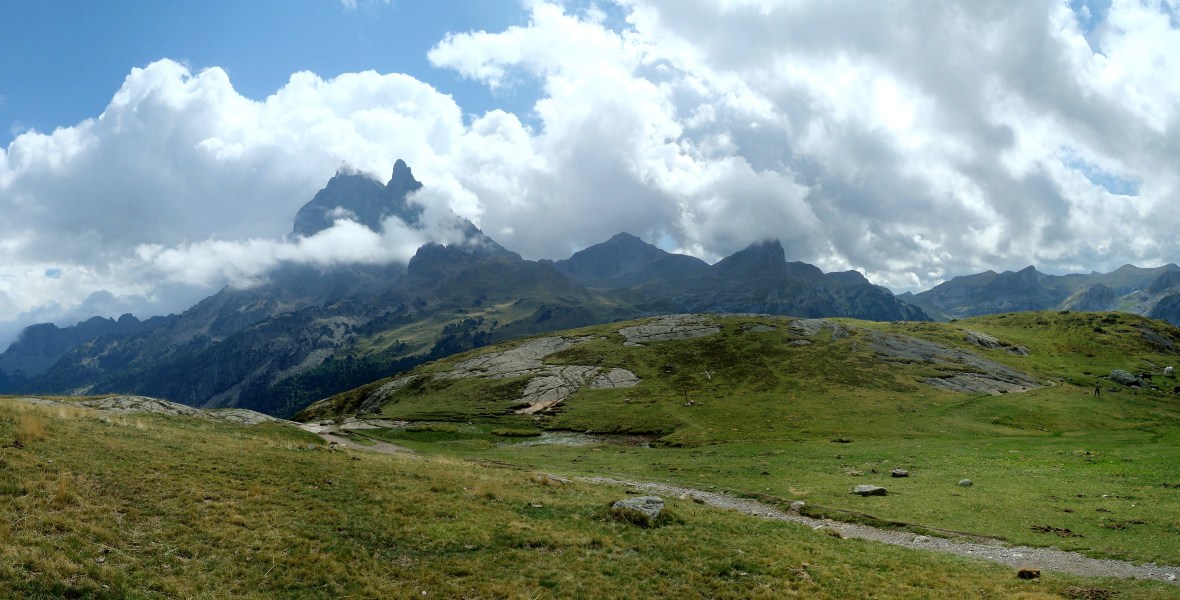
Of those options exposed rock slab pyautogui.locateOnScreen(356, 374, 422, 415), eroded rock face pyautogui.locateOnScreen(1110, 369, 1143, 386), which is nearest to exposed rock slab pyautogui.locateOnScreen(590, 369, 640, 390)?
exposed rock slab pyautogui.locateOnScreen(356, 374, 422, 415)

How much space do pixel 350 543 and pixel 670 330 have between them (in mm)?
140072

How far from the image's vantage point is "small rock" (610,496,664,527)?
95.0 feet

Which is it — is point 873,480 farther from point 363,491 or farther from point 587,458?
point 363,491

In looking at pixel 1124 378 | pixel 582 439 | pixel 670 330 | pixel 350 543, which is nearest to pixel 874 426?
pixel 582 439

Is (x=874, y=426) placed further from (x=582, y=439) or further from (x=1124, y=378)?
(x=1124, y=378)

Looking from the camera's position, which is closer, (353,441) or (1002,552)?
(1002,552)

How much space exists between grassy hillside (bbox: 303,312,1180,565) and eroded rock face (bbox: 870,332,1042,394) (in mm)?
2172

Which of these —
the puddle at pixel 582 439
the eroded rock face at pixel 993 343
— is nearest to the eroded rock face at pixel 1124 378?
the eroded rock face at pixel 993 343

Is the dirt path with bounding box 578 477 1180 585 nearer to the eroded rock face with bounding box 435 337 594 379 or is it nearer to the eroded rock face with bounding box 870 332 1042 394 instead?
the eroded rock face with bounding box 870 332 1042 394

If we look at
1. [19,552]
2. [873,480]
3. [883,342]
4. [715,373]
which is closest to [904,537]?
[873,480]

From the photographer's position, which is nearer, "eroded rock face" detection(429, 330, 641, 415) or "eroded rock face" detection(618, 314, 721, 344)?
"eroded rock face" detection(429, 330, 641, 415)

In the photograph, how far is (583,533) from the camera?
26.9m

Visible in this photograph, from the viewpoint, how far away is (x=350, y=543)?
22.6 m

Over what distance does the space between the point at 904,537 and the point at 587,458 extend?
1524 inches
